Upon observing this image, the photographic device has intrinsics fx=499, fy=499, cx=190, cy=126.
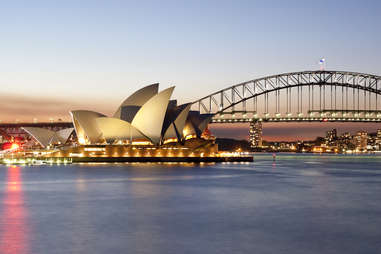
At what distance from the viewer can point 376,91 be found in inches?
4146

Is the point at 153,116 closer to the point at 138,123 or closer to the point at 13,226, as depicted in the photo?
the point at 138,123

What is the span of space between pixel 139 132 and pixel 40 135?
3279 cm

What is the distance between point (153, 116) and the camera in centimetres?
7731

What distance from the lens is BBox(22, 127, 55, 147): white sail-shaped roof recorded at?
340 ft

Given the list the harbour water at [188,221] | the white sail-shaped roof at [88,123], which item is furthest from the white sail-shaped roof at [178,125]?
the harbour water at [188,221]

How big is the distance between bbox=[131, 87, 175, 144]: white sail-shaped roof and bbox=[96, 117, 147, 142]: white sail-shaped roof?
1.40 m

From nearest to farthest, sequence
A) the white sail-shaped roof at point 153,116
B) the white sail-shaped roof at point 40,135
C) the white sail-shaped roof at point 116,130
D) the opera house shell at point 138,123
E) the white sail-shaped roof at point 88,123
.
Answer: the white sail-shaped roof at point 153,116 → the opera house shell at point 138,123 → the white sail-shaped roof at point 116,130 → the white sail-shaped roof at point 88,123 → the white sail-shaped roof at point 40,135

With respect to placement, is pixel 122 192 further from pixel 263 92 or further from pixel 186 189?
pixel 263 92

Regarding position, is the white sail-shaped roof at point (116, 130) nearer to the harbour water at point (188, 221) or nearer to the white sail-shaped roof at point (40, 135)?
the white sail-shaped roof at point (40, 135)

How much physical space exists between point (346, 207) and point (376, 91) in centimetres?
8741

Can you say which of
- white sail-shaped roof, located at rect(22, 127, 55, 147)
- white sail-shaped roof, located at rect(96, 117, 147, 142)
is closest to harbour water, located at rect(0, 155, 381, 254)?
white sail-shaped roof, located at rect(96, 117, 147, 142)

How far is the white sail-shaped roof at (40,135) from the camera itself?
340ft

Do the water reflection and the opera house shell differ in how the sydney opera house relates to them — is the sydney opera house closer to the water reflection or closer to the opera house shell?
the opera house shell

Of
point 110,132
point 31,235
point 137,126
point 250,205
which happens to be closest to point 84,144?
point 110,132
